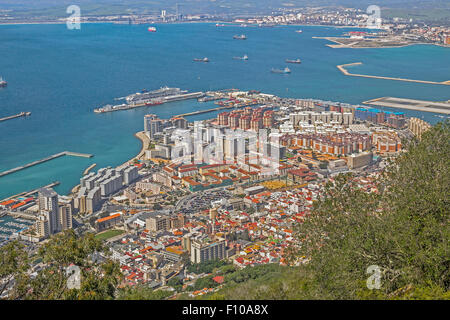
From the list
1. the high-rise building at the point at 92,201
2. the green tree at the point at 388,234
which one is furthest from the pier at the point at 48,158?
the green tree at the point at 388,234

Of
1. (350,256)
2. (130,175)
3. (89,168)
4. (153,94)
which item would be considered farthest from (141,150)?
(350,256)

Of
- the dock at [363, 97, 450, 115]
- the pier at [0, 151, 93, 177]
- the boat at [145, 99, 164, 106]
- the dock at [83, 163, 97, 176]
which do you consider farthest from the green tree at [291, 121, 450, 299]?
the boat at [145, 99, 164, 106]

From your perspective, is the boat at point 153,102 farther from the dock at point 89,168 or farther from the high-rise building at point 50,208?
the high-rise building at point 50,208

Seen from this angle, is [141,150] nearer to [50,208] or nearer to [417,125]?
[50,208]

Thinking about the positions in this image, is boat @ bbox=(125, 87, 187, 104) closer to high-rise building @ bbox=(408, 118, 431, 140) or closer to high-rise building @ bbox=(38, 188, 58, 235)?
high-rise building @ bbox=(408, 118, 431, 140)
